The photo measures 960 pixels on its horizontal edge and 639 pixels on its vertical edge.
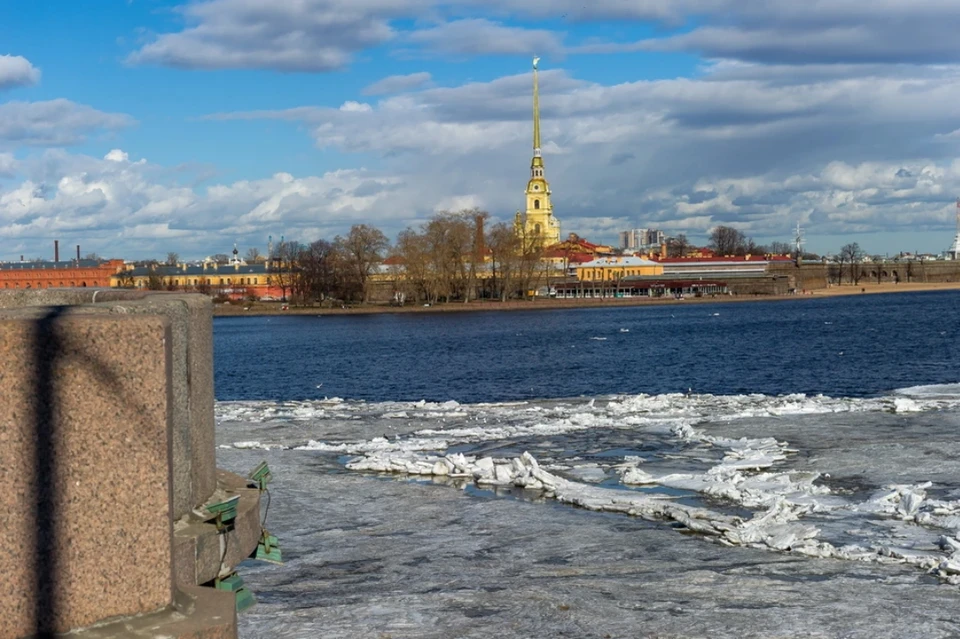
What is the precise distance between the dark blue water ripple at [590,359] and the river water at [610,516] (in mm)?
10160

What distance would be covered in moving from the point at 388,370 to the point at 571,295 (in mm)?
110434

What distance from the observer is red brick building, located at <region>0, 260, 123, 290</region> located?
443ft

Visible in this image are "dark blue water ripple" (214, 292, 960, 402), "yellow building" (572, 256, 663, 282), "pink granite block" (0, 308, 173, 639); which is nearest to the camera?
"pink granite block" (0, 308, 173, 639)

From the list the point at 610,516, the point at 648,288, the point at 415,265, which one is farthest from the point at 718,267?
the point at 610,516

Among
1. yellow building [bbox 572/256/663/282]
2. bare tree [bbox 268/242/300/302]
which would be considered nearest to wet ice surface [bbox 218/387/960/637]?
bare tree [bbox 268/242/300/302]

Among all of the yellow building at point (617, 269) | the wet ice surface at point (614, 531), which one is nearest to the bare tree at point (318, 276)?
the yellow building at point (617, 269)

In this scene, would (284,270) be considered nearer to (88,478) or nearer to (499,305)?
(499,305)

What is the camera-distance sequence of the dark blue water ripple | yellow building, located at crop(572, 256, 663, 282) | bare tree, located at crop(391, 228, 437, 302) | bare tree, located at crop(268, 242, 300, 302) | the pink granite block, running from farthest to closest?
1. yellow building, located at crop(572, 256, 663, 282)
2. bare tree, located at crop(268, 242, 300, 302)
3. bare tree, located at crop(391, 228, 437, 302)
4. the dark blue water ripple
5. the pink granite block

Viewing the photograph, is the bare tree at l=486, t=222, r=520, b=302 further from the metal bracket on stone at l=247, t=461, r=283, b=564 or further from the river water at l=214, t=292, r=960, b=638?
the metal bracket on stone at l=247, t=461, r=283, b=564

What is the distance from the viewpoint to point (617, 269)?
16675 centimetres

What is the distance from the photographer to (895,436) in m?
16.8

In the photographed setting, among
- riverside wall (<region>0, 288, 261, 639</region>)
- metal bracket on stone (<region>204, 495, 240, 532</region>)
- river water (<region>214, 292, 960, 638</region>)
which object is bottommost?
river water (<region>214, 292, 960, 638</region>)

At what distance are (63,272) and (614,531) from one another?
466 feet

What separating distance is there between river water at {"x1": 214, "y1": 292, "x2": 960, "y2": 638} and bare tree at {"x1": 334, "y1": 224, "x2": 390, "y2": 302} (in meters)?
104
